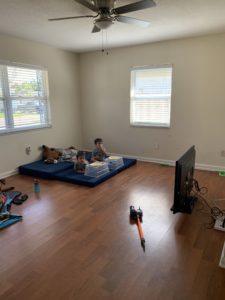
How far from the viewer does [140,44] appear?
189 inches

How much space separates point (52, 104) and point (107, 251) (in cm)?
381

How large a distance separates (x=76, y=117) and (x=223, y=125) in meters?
3.41

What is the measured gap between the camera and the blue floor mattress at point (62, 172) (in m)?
3.87

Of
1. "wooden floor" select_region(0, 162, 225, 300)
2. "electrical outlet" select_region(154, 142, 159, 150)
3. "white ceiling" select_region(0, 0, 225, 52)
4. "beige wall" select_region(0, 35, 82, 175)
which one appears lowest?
"wooden floor" select_region(0, 162, 225, 300)

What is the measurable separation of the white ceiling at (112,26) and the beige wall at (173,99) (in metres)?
0.31

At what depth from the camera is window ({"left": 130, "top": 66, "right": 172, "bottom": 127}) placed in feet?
15.6

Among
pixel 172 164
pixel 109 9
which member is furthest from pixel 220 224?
pixel 109 9

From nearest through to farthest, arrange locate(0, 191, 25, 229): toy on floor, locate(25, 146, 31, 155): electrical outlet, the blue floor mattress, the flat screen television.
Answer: the flat screen television, locate(0, 191, 25, 229): toy on floor, the blue floor mattress, locate(25, 146, 31, 155): electrical outlet

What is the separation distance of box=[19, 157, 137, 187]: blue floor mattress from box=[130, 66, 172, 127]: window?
44.0 inches

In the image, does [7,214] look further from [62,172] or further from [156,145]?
[156,145]

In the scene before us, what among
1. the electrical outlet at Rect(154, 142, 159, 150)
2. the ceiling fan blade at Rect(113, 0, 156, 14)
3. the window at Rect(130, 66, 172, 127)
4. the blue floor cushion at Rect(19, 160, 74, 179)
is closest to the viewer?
the ceiling fan blade at Rect(113, 0, 156, 14)

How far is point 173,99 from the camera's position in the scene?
15.3ft

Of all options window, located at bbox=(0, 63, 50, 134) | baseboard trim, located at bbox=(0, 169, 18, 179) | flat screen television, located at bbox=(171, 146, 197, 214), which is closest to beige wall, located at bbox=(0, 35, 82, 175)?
baseboard trim, located at bbox=(0, 169, 18, 179)

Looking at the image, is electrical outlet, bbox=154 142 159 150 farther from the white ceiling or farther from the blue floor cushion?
the white ceiling
